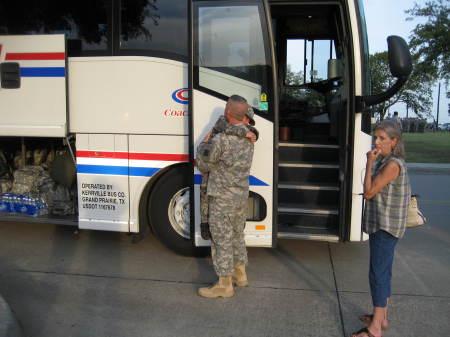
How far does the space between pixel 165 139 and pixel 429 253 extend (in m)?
3.58

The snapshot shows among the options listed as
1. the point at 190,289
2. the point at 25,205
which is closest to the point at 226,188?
the point at 190,289

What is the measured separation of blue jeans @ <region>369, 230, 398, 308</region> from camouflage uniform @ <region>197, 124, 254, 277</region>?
1.23 meters

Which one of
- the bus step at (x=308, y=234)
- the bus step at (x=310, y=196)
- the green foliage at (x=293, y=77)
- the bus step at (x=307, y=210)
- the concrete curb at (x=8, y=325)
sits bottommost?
the concrete curb at (x=8, y=325)

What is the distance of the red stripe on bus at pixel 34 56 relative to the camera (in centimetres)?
509

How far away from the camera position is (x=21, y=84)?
208 inches

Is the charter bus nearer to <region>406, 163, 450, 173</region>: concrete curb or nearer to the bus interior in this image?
the bus interior

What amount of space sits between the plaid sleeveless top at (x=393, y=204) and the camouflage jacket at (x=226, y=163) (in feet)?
3.86

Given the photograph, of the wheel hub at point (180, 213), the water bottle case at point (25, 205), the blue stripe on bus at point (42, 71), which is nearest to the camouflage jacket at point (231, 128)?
the wheel hub at point (180, 213)

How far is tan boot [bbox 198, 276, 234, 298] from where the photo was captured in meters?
4.28

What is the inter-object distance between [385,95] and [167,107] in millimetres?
2220

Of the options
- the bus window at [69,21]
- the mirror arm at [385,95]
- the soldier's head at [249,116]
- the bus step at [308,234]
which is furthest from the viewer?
the bus window at [69,21]

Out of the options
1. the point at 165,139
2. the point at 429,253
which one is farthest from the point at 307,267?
the point at 165,139

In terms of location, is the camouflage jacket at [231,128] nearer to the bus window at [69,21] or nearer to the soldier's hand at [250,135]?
the soldier's hand at [250,135]

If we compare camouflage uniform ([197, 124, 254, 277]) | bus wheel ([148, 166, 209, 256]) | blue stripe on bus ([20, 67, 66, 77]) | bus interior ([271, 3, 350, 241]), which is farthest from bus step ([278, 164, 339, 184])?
blue stripe on bus ([20, 67, 66, 77])
